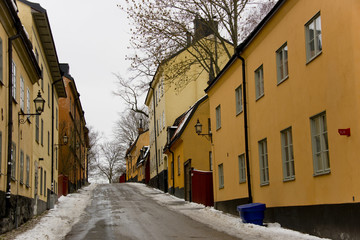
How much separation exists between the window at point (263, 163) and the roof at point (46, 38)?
10.9 metres

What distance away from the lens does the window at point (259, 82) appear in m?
17.4

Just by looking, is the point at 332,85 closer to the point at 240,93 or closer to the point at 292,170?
the point at 292,170

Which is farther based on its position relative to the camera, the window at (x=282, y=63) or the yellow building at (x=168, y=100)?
the yellow building at (x=168, y=100)

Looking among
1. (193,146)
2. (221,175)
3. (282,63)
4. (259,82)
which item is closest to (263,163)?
(259,82)

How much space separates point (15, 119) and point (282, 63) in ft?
27.3

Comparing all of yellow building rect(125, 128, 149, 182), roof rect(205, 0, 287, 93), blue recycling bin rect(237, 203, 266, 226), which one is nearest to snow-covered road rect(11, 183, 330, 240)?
blue recycling bin rect(237, 203, 266, 226)

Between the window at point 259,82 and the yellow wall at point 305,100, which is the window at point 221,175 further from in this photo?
the window at point 259,82

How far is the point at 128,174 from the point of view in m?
84.4

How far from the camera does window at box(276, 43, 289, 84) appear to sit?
1510cm

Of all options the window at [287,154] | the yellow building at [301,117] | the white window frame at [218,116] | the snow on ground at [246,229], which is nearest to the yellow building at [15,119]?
the snow on ground at [246,229]

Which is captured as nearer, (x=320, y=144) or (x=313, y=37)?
(x=320, y=144)

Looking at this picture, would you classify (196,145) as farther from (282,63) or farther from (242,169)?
(282,63)

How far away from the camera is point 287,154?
15164 millimetres

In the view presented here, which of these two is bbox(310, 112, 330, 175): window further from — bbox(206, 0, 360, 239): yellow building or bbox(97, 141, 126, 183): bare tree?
bbox(97, 141, 126, 183): bare tree
